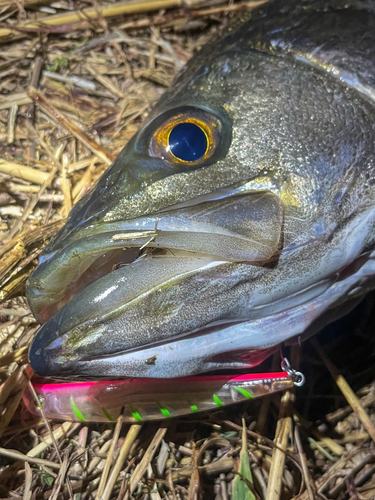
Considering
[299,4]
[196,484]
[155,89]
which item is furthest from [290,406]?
[155,89]

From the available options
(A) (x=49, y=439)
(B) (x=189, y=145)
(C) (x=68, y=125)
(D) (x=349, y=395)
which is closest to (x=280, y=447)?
(D) (x=349, y=395)

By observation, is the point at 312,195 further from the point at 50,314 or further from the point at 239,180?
the point at 50,314

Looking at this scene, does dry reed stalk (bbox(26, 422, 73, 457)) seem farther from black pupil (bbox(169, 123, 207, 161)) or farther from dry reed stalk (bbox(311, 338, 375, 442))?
black pupil (bbox(169, 123, 207, 161))

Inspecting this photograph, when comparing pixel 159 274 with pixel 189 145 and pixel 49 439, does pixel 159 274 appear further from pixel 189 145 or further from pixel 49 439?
pixel 49 439

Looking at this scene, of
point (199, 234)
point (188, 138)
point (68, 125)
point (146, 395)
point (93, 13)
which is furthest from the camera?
point (93, 13)

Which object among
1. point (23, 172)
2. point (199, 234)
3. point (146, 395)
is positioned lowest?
point (146, 395)

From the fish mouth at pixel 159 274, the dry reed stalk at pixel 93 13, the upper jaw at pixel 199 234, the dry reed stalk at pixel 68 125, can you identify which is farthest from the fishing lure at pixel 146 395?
the dry reed stalk at pixel 93 13
